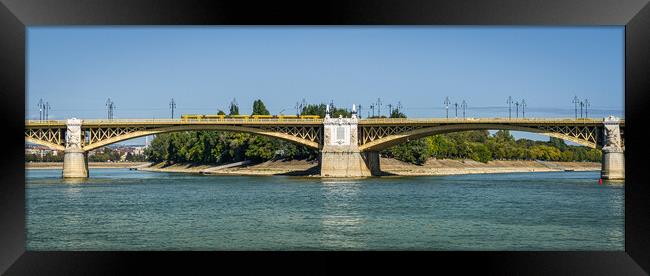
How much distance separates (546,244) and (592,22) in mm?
7268

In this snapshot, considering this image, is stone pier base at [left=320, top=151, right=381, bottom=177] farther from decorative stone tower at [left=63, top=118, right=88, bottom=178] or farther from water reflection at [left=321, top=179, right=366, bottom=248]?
decorative stone tower at [left=63, top=118, right=88, bottom=178]

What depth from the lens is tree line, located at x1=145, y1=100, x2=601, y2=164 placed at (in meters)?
57.5

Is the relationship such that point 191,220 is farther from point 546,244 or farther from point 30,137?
point 30,137

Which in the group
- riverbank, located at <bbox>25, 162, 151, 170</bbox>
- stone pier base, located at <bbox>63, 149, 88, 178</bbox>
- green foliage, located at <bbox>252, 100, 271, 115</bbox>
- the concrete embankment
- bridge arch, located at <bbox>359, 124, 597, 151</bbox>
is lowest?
riverbank, located at <bbox>25, 162, 151, 170</bbox>

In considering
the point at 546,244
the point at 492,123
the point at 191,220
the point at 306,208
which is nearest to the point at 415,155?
the point at 492,123

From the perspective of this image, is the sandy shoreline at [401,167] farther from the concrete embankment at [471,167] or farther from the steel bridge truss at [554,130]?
the steel bridge truss at [554,130]

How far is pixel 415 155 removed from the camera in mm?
58344

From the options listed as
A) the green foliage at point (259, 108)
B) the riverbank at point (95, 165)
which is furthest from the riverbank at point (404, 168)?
the riverbank at point (95, 165)

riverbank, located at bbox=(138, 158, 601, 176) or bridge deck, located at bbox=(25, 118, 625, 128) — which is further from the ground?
bridge deck, located at bbox=(25, 118, 625, 128)

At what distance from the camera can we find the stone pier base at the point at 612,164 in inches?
1559

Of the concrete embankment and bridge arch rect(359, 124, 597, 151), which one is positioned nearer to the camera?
bridge arch rect(359, 124, 597, 151)

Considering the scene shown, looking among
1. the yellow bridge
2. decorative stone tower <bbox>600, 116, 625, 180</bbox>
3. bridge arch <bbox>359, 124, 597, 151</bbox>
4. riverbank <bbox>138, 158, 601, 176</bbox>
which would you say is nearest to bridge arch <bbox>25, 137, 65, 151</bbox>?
the yellow bridge

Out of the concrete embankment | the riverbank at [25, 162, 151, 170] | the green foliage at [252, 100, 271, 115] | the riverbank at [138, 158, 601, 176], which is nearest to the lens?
the riverbank at [138, 158, 601, 176]

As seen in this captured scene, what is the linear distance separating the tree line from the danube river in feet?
77.7
